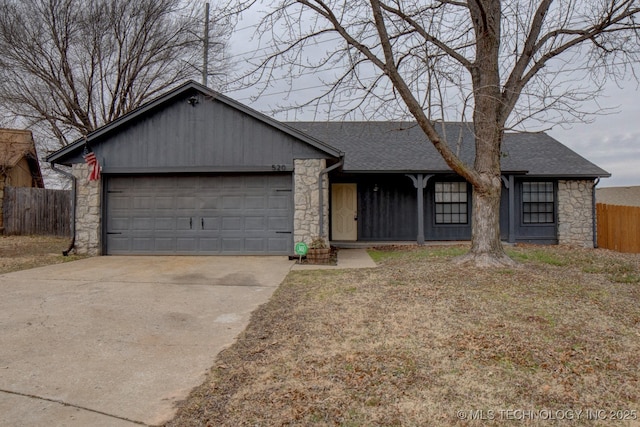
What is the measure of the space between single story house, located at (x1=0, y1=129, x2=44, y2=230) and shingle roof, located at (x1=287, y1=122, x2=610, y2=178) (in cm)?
1283

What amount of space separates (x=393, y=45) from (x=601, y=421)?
23.7ft

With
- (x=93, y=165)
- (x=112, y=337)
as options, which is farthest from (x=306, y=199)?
(x=112, y=337)

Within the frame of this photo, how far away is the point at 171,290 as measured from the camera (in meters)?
6.53

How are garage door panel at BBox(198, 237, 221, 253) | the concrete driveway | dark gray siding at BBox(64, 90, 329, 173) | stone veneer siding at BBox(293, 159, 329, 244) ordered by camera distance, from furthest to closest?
1. garage door panel at BBox(198, 237, 221, 253)
2. dark gray siding at BBox(64, 90, 329, 173)
3. stone veneer siding at BBox(293, 159, 329, 244)
4. the concrete driveway

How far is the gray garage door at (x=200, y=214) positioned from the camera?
10352 millimetres

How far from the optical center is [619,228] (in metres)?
12.9

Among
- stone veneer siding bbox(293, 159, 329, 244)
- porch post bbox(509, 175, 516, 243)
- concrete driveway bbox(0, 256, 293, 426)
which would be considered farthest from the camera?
porch post bbox(509, 175, 516, 243)

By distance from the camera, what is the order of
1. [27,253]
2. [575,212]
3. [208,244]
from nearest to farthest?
[208,244], [27,253], [575,212]

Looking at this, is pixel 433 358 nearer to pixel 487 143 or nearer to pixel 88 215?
pixel 487 143

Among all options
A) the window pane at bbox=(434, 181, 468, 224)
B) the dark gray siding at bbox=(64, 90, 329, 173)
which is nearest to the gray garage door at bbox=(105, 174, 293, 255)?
the dark gray siding at bbox=(64, 90, 329, 173)

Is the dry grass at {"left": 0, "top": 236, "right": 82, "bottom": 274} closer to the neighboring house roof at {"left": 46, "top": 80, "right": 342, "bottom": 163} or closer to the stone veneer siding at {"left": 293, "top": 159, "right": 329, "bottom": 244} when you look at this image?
the neighboring house roof at {"left": 46, "top": 80, "right": 342, "bottom": 163}

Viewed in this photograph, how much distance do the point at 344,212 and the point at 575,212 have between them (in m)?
7.80

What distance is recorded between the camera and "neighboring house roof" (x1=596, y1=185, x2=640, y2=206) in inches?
981

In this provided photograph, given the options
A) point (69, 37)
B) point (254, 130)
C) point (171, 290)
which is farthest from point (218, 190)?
point (69, 37)
